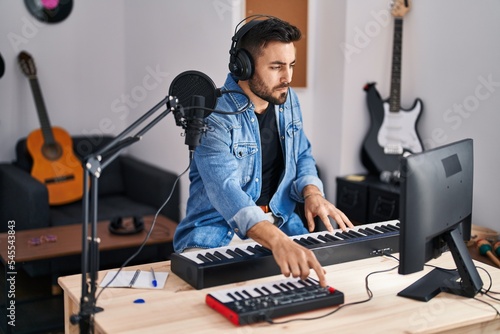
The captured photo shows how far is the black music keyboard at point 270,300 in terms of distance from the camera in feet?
5.16

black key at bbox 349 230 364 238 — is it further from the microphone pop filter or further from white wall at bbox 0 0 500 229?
white wall at bbox 0 0 500 229

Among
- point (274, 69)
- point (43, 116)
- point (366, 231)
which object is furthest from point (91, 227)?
point (43, 116)

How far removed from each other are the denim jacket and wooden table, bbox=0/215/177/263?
150cm

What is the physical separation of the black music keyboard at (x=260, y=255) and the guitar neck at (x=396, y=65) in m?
1.65

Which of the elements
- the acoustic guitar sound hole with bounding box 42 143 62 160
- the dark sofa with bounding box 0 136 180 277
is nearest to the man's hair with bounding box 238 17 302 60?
the dark sofa with bounding box 0 136 180 277

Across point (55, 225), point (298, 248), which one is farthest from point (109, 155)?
point (55, 225)

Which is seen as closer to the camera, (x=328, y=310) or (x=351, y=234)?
(x=328, y=310)

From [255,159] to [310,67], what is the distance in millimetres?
1950

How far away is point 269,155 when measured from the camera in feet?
7.84

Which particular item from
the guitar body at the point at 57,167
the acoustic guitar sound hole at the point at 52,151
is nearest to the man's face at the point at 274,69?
the guitar body at the point at 57,167

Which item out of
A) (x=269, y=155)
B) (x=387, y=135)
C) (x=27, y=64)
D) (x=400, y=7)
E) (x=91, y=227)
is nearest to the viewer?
(x=91, y=227)

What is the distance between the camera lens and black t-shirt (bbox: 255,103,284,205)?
2346 mm

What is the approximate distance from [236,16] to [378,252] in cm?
226

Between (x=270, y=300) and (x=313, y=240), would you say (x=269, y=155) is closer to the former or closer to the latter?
(x=313, y=240)
